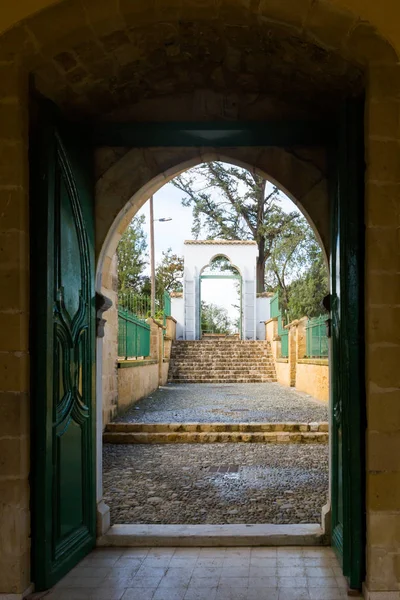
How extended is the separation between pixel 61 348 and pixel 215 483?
9.35 feet

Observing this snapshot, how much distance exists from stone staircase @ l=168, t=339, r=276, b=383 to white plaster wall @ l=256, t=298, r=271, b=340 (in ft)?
7.27

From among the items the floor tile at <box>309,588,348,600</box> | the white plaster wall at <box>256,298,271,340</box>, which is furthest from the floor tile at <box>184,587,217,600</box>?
the white plaster wall at <box>256,298,271,340</box>

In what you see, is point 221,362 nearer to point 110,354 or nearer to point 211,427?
→ point 110,354

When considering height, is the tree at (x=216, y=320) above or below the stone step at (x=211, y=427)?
above

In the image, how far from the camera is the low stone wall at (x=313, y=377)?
422 inches

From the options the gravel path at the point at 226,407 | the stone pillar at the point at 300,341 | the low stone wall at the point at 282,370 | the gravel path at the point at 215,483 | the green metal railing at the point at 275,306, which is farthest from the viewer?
the green metal railing at the point at 275,306

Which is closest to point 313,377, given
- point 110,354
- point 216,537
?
point 110,354

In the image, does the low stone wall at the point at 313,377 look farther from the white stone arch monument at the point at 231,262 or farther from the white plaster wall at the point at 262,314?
the white stone arch monument at the point at 231,262

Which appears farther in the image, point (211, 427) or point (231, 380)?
point (231, 380)

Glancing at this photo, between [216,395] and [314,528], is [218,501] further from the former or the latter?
[216,395]

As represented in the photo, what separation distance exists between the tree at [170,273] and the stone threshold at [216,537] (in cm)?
2348

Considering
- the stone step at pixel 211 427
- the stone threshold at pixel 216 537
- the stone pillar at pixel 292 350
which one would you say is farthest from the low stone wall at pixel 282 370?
the stone threshold at pixel 216 537

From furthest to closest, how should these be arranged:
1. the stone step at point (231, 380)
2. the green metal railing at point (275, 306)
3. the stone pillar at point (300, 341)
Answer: the green metal railing at point (275, 306) < the stone step at point (231, 380) < the stone pillar at point (300, 341)
